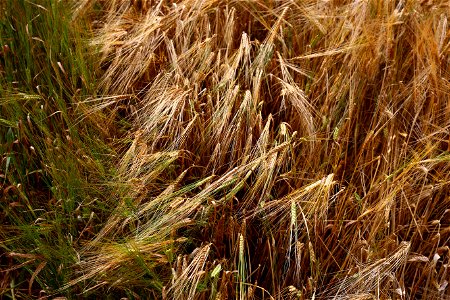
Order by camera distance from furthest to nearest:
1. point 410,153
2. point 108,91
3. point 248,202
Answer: point 108,91 < point 410,153 < point 248,202

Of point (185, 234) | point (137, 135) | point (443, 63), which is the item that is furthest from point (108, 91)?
point (443, 63)

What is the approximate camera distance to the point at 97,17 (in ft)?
6.38

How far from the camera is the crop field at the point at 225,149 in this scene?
1437 millimetres

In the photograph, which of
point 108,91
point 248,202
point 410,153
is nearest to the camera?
point 248,202

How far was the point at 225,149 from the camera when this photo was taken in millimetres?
1597

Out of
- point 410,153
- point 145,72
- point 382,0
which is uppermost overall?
point 382,0

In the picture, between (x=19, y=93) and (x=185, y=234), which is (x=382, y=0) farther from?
(x=19, y=93)

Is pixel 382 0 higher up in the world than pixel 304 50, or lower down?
higher up

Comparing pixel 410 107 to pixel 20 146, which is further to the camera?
pixel 410 107

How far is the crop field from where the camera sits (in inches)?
56.6

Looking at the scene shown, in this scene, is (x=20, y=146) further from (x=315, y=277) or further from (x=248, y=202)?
(x=315, y=277)

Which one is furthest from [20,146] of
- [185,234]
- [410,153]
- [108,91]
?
[410,153]

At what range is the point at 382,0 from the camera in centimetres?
184

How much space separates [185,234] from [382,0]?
0.81 metres
